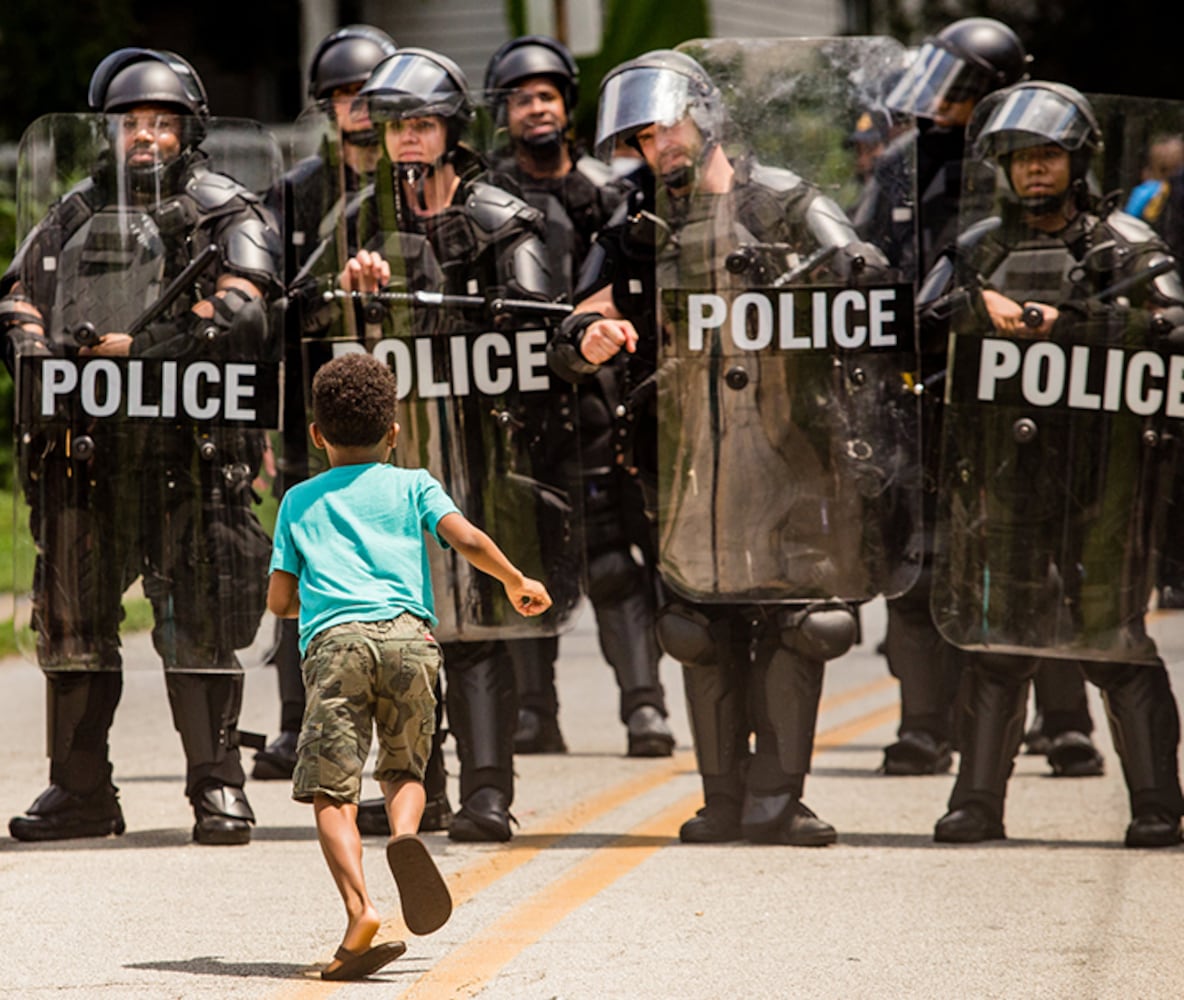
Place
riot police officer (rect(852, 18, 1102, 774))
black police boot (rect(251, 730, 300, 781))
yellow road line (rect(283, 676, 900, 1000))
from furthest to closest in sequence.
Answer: black police boot (rect(251, 730, 300, 781)), riot police officer (rect(852, 18, 1102, 774)), yellow road line (rect(283, 676, 900, 1000))

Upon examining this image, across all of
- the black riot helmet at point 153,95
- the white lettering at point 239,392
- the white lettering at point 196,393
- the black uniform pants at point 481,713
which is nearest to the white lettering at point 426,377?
the white lettering at point 239,392

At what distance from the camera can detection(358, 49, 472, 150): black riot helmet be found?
6270mm

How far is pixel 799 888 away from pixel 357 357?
5.81 feet

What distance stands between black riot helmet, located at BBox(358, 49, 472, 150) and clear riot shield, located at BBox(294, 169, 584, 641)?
0.18 meters

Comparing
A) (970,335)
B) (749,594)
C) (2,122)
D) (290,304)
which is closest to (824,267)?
(970,335)

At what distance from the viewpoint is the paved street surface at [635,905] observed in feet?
15.3

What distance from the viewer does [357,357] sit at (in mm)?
4961

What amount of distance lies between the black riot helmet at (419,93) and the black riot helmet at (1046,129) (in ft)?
4.73

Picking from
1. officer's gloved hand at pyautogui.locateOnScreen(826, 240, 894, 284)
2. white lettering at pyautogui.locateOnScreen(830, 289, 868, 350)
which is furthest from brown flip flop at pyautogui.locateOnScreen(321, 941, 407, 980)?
officer's gloved hand at pyautogui.locateOnScreen(826, 240, 894, 284)

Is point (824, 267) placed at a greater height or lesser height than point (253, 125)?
lesser

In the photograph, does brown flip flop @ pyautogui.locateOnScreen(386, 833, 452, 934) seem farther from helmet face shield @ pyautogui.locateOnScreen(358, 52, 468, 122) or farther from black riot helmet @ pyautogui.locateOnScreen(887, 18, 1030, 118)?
black riot helmet @ pyautogui.locateOnScreen(887, 18, 1030, 118)

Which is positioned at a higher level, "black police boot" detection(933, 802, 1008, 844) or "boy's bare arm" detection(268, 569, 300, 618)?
"boy's bare arm" detection(268, 569, 300, 618)

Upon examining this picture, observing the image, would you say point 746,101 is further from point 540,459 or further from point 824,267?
point 540,459

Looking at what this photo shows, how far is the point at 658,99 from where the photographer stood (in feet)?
19.7
